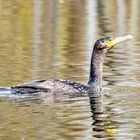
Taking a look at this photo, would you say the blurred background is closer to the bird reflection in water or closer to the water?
the water

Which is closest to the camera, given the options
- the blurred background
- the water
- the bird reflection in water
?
the bird reflection in water

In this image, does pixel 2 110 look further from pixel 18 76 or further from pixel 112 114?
pixel 18 76

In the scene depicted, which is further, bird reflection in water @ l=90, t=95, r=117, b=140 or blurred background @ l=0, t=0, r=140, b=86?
blurred background @ l=0, t=0, r=140, b=86

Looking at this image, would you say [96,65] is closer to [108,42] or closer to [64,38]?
[108,42]

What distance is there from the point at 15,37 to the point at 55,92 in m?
10.5

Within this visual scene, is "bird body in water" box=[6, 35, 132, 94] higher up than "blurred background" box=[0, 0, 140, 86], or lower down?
higher up

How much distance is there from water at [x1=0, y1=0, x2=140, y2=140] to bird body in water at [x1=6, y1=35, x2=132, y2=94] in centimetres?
28

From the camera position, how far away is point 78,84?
15719 millimetres

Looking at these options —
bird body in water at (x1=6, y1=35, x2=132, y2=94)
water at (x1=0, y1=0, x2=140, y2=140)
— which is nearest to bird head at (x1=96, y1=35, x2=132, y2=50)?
bird body in water at (x1=6, y1=35, x2=132, y2=94)

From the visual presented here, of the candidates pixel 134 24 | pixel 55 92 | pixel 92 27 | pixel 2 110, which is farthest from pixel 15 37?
pixel 2 110

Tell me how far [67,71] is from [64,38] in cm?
758

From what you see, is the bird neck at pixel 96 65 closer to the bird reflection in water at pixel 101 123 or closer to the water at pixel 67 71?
the water at pixel 67 71

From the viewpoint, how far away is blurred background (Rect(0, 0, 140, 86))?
17812mm

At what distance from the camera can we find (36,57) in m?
20.5
